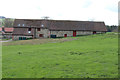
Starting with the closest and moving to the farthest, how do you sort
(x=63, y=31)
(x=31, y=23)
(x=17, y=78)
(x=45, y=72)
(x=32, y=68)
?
(x=17, y=78) < (x=45, y=72) < (x=32, y=68) < (x=63, y=31) < (x=31, y=23)

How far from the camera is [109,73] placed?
13.1 metres

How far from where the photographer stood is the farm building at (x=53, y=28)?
69.7 metres

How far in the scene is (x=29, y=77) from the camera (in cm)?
1274

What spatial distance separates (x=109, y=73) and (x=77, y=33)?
57.1m

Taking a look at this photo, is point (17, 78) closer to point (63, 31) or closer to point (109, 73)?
point (109, 73)

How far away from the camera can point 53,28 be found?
69750 millimetres

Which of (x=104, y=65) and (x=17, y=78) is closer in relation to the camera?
(x=17, y=78)

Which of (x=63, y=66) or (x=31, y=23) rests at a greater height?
(x=31, y=23)

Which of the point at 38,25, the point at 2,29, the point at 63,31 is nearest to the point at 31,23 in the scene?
the point at 38,25

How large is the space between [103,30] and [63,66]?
194 feet

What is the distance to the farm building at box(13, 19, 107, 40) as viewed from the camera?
69688 mm

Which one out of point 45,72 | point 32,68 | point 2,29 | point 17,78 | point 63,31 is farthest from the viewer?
point 2,29

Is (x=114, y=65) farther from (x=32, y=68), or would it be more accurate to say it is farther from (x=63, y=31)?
(x=63, y=31)

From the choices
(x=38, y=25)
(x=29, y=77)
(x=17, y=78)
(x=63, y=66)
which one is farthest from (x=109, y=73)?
(x=38, y=25)
